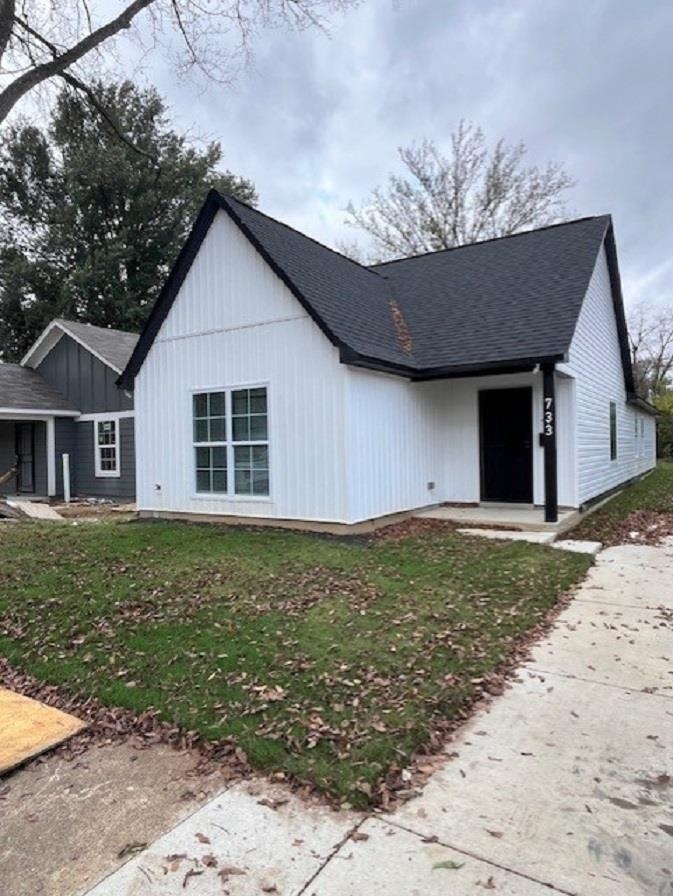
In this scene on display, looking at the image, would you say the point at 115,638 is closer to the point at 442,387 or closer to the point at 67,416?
the point at 442,387

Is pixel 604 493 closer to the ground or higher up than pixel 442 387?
closer to the ground

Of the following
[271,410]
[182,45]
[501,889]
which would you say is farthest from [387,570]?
[182,45]

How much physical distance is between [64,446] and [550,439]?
1385 cm

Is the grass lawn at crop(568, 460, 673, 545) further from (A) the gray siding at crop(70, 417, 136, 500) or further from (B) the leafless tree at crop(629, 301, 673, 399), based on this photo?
(B) the leafless tree at crop(629, 301, 673, 399)

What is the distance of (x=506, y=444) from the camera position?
10.5m

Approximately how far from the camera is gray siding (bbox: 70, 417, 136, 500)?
1548 cm

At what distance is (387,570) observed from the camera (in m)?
6.43

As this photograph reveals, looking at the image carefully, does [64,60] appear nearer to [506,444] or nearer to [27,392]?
[506,444]

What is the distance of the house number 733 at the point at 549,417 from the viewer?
8.70 meters

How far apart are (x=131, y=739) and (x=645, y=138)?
18.1 metres

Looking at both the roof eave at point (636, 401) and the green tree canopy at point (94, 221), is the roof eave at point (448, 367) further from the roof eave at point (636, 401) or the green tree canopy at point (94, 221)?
the green tree canopy at point (94, 221)

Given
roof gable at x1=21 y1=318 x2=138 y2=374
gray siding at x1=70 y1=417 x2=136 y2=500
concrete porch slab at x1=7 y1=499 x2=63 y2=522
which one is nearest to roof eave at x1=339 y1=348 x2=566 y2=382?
concrete porch slab at x1=7 y1=499 x2=63 y2=522

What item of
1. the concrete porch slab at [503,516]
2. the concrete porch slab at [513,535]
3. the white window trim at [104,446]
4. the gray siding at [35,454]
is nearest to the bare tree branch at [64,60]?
the white window trim at [104,446]

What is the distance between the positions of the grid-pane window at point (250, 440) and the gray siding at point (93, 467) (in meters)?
7.06
